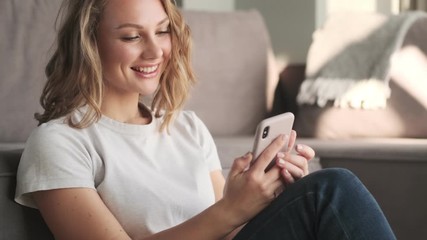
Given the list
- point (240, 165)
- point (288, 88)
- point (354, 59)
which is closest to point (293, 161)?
point (240, 165)

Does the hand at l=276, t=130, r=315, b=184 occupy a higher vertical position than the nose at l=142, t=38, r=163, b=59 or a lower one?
lower

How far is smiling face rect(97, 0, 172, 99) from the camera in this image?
4.82 feet

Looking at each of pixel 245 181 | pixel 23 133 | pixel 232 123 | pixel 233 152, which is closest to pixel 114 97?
pixel 245 181

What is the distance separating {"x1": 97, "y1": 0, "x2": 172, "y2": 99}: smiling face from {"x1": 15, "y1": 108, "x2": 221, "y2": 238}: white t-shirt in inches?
3.1

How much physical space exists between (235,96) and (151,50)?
4.48ft

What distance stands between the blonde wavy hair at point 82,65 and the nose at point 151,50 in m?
Answer: 0.06

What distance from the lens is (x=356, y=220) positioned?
1.33 m

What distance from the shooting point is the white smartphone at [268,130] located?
1.29 m

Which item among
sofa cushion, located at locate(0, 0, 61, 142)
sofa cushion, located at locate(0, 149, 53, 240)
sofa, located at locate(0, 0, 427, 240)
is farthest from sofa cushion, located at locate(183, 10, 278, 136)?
sofa cushion, located at locate(0, 149, 53, 240)

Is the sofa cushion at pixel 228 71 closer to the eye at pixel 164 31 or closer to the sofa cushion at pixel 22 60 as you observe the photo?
the sofa cushion at pixel 22 60

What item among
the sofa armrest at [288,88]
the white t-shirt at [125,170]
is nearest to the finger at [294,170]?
the white t-shirt at [125,170]

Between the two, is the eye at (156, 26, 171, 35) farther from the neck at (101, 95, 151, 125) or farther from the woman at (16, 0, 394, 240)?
the neck at (101, 95, 151, 125)

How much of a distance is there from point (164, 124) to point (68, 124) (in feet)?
0.69

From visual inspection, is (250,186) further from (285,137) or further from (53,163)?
(53,163)
